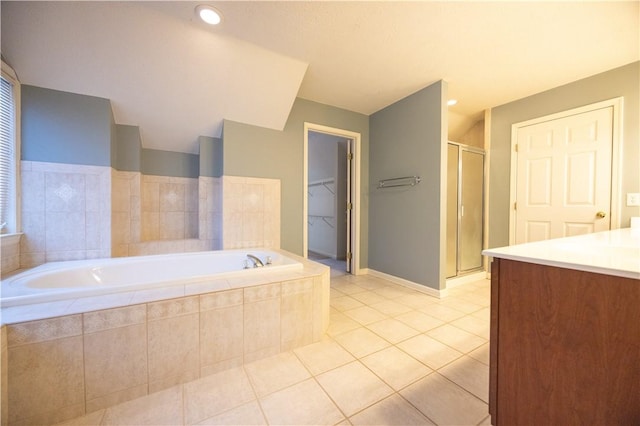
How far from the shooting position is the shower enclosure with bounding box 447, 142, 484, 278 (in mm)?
2793

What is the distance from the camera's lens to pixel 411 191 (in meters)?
2.72

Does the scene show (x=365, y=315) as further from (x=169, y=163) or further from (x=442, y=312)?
(x=169, y=163)

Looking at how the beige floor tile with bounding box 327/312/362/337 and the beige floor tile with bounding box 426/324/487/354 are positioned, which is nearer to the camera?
the beige floor tile with bounding box 426/324/487/354

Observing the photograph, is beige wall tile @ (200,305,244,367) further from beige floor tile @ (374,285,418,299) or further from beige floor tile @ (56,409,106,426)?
beige floor tile @ (374,285,418,299)

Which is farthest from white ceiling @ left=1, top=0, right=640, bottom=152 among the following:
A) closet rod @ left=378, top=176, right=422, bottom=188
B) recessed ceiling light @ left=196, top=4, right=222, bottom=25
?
closet rod @ left=378, top=176, right=422, bottom=188

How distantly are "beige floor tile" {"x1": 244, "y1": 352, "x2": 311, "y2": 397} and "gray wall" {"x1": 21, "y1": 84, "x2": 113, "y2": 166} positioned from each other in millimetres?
2081

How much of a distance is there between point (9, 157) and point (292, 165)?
87.4 inches

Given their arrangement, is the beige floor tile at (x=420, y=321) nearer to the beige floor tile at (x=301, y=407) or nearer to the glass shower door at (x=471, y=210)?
the beige floor tile at (x=301, y=407)

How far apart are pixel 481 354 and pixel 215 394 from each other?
1558 mm

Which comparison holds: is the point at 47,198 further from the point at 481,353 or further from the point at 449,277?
the point at 449,277

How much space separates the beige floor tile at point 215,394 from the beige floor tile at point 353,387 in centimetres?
39

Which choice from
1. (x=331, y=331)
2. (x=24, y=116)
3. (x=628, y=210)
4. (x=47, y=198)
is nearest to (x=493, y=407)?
(x=331, y=331)

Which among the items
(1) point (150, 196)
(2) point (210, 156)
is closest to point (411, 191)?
(2) point (210, 156)

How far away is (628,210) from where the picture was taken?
6.95ft
